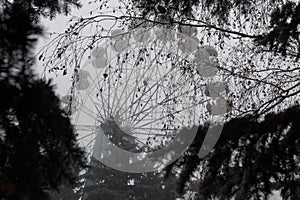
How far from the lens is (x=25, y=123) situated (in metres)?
1.10

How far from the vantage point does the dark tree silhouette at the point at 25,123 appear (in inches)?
39.9

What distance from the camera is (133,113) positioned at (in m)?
6.92

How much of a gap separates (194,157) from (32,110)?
2.87 feet

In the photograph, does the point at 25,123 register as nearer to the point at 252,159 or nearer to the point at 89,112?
the point at 252,159

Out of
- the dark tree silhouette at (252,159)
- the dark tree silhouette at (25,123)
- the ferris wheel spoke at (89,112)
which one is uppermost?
the ferris wheel spoke at (89,112)

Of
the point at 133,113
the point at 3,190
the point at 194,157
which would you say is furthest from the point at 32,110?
the point at 133,113

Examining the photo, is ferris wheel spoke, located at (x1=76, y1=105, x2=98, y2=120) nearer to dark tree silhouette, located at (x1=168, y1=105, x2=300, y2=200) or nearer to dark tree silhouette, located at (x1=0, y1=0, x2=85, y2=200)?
dark tree silhouette, located at (x1=168, y1=105, x2=300, y2=200)

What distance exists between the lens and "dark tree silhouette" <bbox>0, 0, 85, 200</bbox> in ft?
3.33

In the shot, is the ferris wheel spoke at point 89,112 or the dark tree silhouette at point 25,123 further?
the ferris wheel spoke at point 89,112

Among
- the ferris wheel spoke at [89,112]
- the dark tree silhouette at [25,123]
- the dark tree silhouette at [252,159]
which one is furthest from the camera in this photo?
the ferris wheel spoke at [89,112]

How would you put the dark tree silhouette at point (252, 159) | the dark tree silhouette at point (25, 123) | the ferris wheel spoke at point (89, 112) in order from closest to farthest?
1. the dark tree silhouette at point (25, 123)
2. the dark tree silhouette at point (252, 159)
3. the ferris wheel spoke at point (89, 112)

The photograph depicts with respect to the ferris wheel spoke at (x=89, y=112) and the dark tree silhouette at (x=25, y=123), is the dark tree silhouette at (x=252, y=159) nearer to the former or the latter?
the dark tree silhouette at (x=25, y=123)

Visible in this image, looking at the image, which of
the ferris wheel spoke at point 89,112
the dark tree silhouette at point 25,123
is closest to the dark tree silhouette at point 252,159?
the dark tree silhouette at point 25,123

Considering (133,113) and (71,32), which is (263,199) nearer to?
(71,32)
